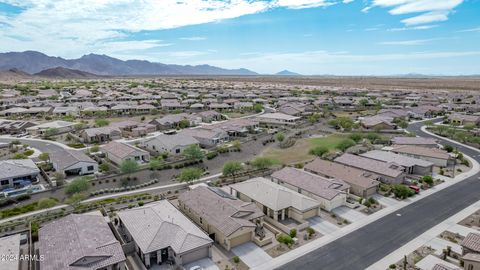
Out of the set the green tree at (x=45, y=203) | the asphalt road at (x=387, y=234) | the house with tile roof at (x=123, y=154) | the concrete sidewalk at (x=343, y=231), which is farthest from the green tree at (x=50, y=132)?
the asphalt road at (x=387, y=234)

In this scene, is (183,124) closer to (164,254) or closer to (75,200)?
→ (75,200)

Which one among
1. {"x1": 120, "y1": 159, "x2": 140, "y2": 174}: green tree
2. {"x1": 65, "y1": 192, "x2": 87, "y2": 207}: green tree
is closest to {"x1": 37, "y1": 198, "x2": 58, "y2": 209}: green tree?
{"x1": 65, "y1": 192, "x2": 87, "y2": 207}: green tree

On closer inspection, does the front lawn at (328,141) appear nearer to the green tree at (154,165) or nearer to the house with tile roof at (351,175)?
the house with tile roof at (351,175)

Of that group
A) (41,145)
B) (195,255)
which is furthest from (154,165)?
(41,145)

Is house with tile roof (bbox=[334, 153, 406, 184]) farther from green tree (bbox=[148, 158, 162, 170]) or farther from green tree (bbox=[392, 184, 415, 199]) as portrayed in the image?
green tree (bbox=[148, 158, 162, 170])

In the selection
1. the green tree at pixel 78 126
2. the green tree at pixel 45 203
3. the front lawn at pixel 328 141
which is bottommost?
the green tree at pixel 45 203

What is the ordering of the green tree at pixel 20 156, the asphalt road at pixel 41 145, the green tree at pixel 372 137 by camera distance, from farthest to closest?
the green tree at pixel 372 137, the asphalt road at pixel 41 145, the green tree at pixel 20 156
